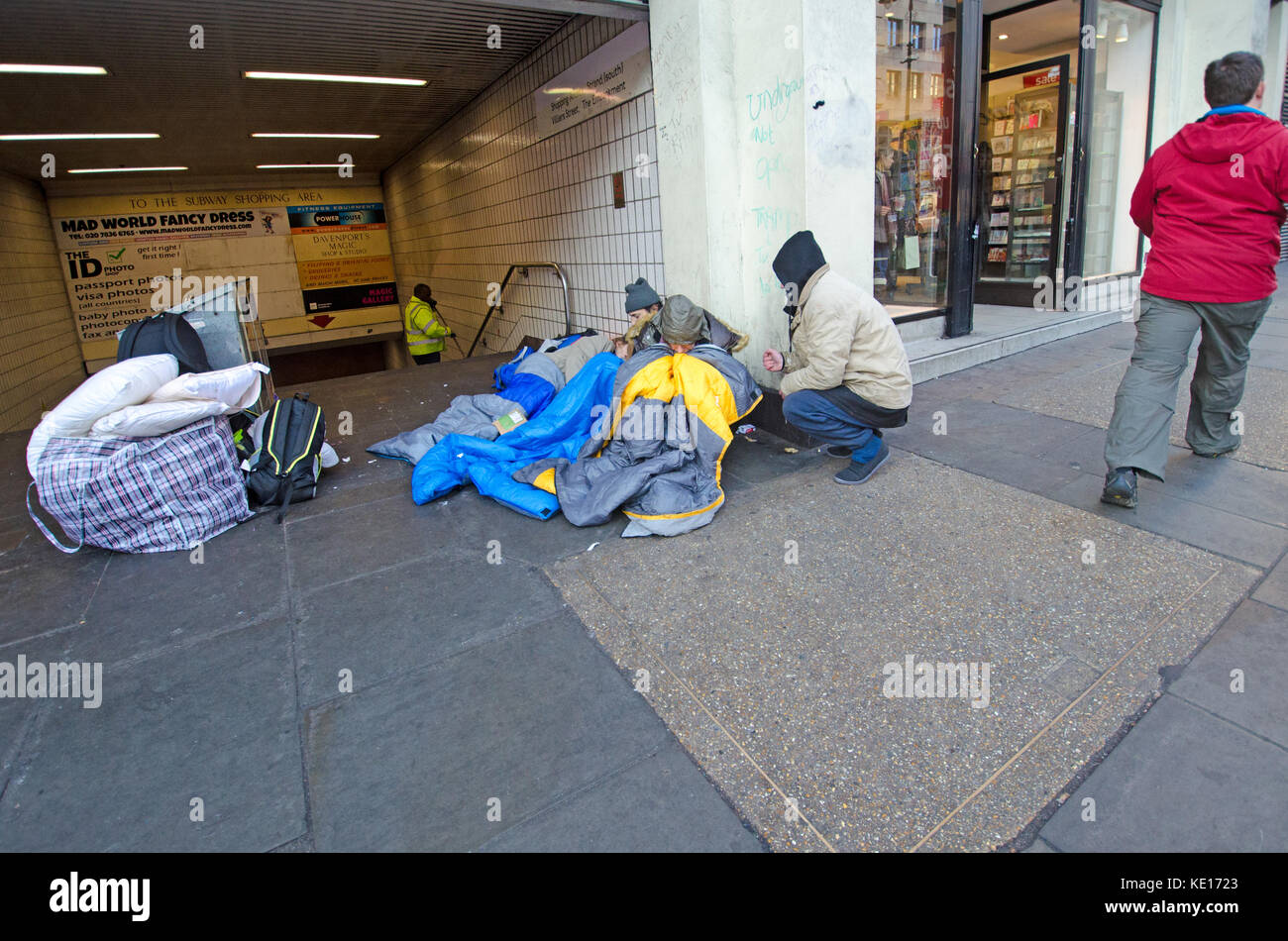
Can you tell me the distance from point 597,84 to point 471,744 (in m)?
5.07

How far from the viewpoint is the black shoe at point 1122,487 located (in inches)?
125

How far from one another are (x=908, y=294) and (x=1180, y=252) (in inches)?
118

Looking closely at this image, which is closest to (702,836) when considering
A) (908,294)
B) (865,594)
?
(865,594)

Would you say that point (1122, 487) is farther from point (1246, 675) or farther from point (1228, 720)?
point (1228, 720)

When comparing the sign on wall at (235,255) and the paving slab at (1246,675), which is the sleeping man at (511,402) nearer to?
the paving slab at (1246,675)

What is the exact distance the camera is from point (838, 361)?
141 inches

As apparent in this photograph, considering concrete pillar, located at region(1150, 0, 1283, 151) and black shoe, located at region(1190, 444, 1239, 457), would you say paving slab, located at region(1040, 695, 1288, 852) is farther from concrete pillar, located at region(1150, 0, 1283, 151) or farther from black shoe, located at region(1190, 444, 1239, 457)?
concrete pillar, located at region(1150, 0, 1283, 151)

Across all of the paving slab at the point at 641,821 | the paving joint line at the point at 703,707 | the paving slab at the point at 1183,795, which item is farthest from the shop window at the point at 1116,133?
the paving slab at the point at 641,821

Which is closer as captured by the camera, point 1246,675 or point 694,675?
point 1246,675

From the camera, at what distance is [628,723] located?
2146mm

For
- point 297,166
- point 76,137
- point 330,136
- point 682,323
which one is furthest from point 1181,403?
point 297,166

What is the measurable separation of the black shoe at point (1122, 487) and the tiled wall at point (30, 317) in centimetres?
1049

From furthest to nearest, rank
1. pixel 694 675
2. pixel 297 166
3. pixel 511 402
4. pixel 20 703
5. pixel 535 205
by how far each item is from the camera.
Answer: pixel 297 166, pixel 535 205, pixel 511 402, pixel 20 703, pixel 694 675

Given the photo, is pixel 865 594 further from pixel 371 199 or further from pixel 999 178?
pixel 371 199
